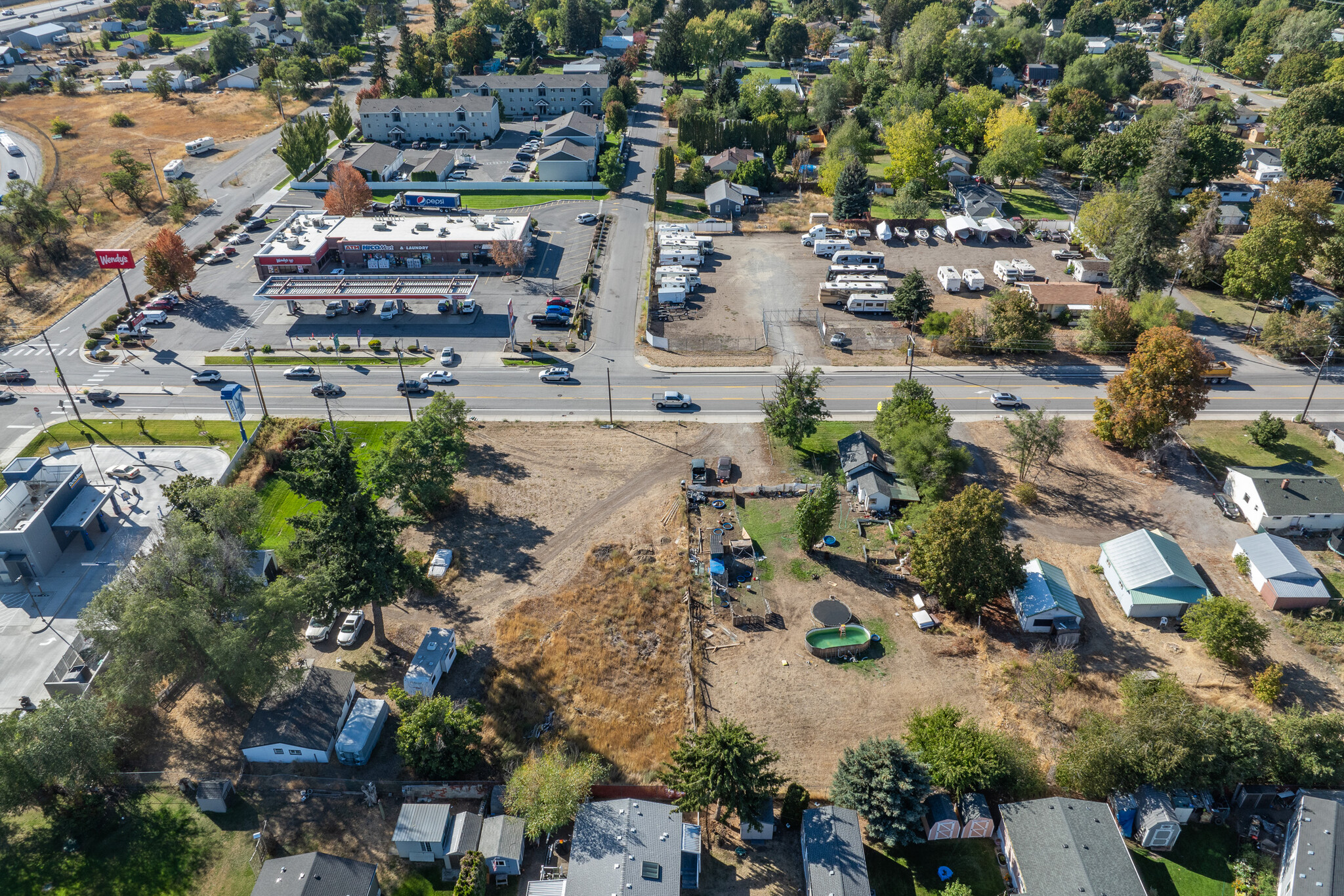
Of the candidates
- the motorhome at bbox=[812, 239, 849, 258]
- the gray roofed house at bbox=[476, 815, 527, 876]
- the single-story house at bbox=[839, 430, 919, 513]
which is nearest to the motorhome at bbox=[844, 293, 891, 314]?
the motorhome at bbox=[812, 239, 849, 258]

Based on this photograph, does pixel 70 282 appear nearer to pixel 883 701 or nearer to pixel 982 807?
pixel 883 701

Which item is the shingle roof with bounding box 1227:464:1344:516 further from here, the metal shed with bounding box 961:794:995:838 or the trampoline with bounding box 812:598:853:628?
the metal shed with bounding box 961:794:995:838

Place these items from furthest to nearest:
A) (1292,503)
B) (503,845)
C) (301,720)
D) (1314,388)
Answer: (1314,388), (1292,503), (301,720), (503,845)

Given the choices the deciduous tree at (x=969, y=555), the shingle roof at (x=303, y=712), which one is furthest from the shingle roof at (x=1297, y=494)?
the shingle roof at (x=303, y=712)

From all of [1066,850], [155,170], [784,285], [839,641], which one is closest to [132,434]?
[839,641]

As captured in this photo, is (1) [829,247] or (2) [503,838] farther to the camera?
(1) [829,247]

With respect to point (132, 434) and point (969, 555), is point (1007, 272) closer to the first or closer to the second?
point (969, 555)

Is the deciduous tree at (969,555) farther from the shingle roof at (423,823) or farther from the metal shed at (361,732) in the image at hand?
the metal shed at (361,732)

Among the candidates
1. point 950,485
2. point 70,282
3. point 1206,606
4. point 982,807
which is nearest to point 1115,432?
point 950,485
